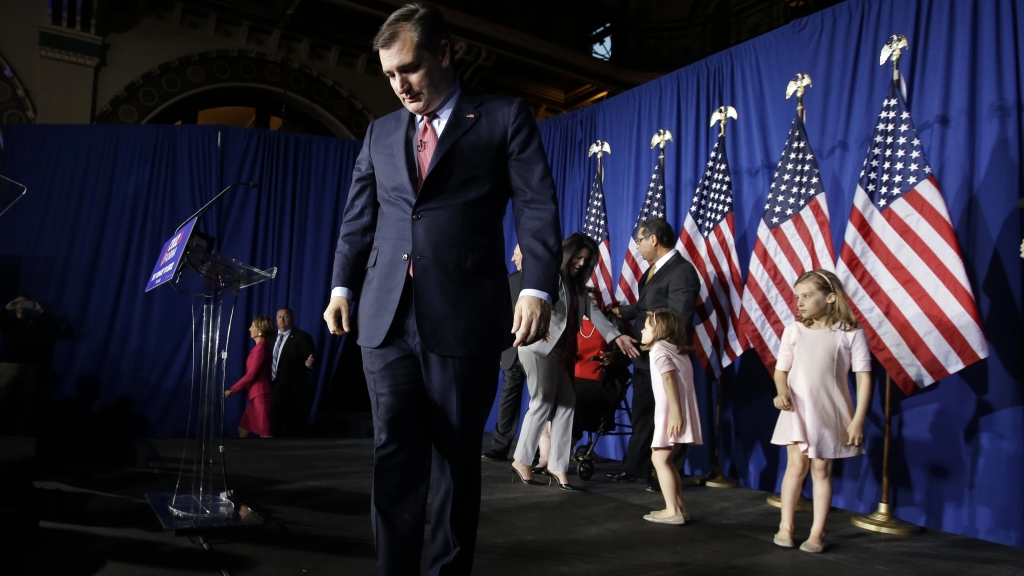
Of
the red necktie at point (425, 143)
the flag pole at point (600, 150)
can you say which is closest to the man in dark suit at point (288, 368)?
the flag pole at point (600, 150)

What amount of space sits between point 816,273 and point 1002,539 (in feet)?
5.38

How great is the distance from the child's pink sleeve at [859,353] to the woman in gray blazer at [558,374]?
152cm

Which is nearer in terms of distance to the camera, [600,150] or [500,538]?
[500,538]

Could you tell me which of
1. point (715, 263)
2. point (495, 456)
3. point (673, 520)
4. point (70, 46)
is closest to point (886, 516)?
point (673, 520)

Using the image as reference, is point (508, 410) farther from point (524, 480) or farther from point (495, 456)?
point (524, 480)

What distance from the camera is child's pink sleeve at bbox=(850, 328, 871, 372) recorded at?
329cm

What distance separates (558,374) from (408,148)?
8.93 ft

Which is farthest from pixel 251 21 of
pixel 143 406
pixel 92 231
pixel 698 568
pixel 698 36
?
pixel 698 568

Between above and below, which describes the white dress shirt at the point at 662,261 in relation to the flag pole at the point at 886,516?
above

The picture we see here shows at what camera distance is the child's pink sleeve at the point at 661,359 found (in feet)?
12.5

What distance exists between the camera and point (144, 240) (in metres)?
8.21

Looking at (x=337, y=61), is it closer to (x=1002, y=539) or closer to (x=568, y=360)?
(x=568, y=360)

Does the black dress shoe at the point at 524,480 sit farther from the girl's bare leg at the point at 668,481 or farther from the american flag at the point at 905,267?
the american flag at the point at 905,267

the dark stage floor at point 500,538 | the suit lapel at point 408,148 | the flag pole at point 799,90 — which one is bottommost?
the dark stage floor at point 500,538
